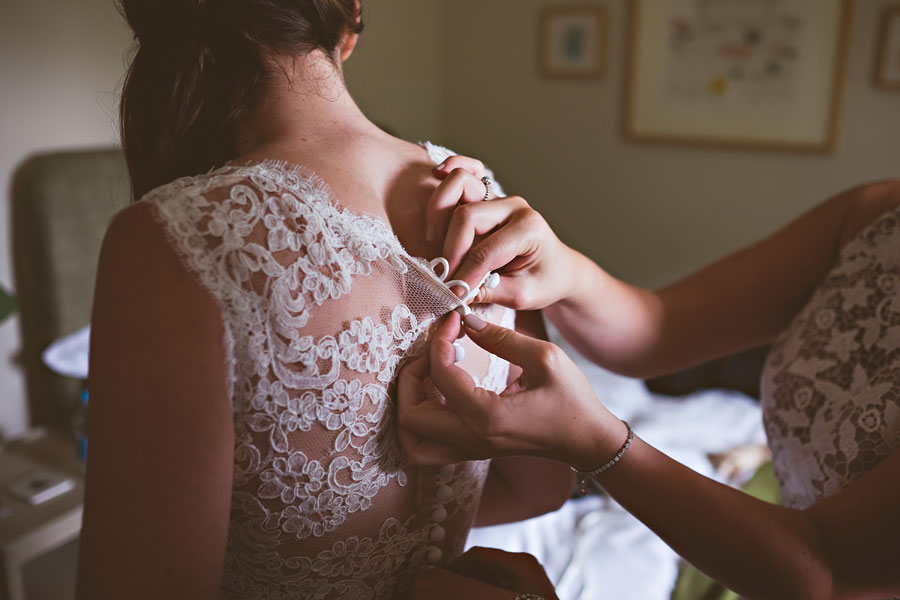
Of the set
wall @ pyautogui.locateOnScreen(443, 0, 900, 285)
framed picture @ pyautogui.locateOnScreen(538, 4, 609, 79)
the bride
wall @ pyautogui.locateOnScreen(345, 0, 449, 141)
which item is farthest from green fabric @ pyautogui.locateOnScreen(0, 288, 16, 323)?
framed picture @ pyautogui.locateOnScreen(538, 4, 609, 79)

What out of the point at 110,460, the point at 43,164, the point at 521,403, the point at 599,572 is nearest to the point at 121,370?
the point at 110,460

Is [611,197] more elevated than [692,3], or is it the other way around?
[692,3]

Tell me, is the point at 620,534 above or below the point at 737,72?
below

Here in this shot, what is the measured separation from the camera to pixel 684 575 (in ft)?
5.28

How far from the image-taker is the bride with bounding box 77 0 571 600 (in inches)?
21.8

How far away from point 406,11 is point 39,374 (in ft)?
7.20

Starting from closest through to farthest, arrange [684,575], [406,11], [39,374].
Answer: [684,575]
[39,374]
[406,11]

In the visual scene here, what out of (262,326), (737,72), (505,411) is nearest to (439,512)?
(505,411)

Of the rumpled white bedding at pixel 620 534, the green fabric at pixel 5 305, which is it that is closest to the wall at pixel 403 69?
the green fabric at pixel 5 305

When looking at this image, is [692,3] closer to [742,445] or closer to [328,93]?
[742,445]

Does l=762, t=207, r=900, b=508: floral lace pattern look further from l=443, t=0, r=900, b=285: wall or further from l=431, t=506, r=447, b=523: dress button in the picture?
l=443, t=0, r=900, b=285: wall

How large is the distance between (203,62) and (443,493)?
0.54 meters

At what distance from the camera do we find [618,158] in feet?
10.5

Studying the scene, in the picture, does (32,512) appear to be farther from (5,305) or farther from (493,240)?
(493,240)
